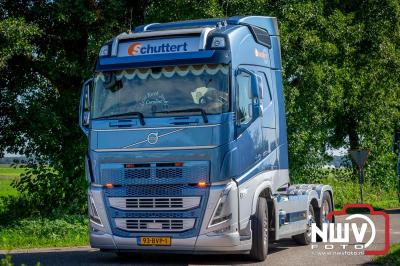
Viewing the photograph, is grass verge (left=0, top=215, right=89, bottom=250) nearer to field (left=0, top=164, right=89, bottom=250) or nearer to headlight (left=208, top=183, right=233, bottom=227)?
field (left=0, top=164, right=89, bottom=250)

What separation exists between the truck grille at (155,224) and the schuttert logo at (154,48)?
2662 mm

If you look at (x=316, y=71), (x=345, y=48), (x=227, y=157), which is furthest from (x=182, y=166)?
(x=345, y=48)

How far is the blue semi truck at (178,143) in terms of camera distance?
11773 mm

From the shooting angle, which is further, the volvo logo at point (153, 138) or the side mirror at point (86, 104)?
the side mirror at point (86, 104)

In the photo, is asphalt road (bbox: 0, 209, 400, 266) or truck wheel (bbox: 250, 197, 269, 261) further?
asphalt road (bbox: 0, 209, 400, 266)

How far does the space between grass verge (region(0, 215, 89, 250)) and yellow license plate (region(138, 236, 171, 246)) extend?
536 cm

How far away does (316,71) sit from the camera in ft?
88.1

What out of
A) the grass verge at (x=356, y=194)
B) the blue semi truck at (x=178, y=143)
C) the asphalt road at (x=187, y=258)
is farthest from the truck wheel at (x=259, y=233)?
the grass verge at (x=356, y=194)

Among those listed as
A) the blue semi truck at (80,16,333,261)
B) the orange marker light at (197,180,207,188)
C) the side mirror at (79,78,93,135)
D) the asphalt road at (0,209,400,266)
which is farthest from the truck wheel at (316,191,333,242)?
the side mirror at (79,78,93,135)

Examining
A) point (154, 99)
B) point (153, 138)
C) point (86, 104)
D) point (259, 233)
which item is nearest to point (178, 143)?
point (153, 138)

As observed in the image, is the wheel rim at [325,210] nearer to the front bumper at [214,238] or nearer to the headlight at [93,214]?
the front bumper at [214,238]

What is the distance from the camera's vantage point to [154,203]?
1202 cm

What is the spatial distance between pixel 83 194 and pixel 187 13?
6281 mm

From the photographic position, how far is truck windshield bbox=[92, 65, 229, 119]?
39.2 ft
